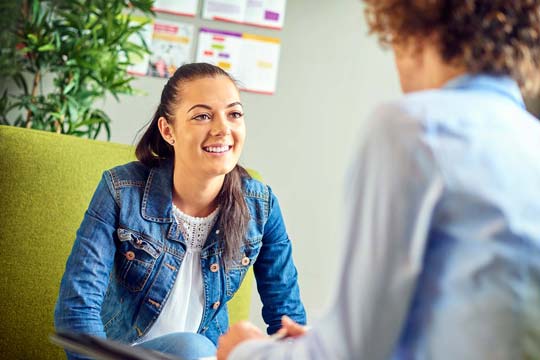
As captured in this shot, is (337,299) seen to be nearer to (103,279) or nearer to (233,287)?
(103,279)

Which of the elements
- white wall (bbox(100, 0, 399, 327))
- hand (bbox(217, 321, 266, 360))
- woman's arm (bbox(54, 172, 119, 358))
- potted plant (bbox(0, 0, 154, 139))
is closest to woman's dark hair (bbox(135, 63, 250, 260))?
woman's arm (bbox(54, 172, 119, 358))

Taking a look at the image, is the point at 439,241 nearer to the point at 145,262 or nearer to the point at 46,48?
the point at 145,262

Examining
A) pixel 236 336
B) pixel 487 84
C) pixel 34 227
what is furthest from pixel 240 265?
pixel 487 84

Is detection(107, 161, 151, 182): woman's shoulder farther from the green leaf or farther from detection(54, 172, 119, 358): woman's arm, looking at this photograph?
the green leaf

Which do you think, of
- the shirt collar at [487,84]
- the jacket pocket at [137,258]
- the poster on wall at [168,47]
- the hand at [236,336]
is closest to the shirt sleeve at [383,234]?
the shirt collar at [487,84]

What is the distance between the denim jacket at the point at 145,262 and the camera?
1520mm

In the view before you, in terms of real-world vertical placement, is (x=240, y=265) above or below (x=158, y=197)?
below

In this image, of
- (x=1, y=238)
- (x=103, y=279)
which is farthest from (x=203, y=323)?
(x=1, y=238)

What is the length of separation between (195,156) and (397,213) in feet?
3.80

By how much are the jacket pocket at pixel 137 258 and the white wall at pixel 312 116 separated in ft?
6.17

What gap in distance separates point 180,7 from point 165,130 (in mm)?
1829

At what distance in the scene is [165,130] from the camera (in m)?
1.85

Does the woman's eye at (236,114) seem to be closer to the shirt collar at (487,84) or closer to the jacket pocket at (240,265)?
the jacket pocket at (240,265)

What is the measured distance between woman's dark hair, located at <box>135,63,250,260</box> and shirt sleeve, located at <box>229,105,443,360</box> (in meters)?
1.08
